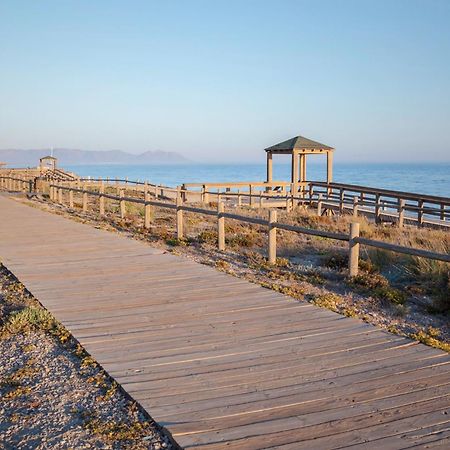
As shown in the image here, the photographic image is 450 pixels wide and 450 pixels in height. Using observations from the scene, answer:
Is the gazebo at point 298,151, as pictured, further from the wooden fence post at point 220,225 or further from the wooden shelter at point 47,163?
the wooden shelter at point 47,163

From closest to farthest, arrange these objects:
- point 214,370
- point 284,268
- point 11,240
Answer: point 214,370 < point 284,268 < point 11,240

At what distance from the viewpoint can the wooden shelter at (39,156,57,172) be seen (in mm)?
63112

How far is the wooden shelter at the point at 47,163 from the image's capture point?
6311 centimetres

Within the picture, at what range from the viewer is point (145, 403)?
13.7 ft

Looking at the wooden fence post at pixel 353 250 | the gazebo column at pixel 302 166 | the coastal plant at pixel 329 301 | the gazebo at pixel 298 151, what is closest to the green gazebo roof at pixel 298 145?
the gazebo at pixel 298 151

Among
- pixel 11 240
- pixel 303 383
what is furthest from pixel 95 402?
pixel 11 240

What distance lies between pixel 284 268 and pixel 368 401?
241 inches

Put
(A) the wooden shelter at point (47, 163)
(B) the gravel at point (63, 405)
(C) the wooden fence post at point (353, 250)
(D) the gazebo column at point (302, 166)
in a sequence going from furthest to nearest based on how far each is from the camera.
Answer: (A) the wooden shelter at point (47, 163)
(D) the gazebo column at point (302, 166)
(C) the wooden fence post at point (353, 250)
(B) the gravel at point (63, 405)

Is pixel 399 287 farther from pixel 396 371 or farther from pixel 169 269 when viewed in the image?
pixel 396 371

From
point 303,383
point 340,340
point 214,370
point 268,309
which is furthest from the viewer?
point 268,309

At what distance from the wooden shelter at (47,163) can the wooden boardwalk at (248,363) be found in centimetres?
5568

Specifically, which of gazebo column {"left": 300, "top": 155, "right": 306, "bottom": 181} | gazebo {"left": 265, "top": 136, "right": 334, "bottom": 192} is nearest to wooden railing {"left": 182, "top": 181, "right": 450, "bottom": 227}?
gazebo {"left": 265, "top": 136, "right": 334, "bottom": 192}

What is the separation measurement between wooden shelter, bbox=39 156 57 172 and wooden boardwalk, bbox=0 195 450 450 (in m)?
55.7

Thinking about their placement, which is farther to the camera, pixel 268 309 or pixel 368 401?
pixel 268 309
